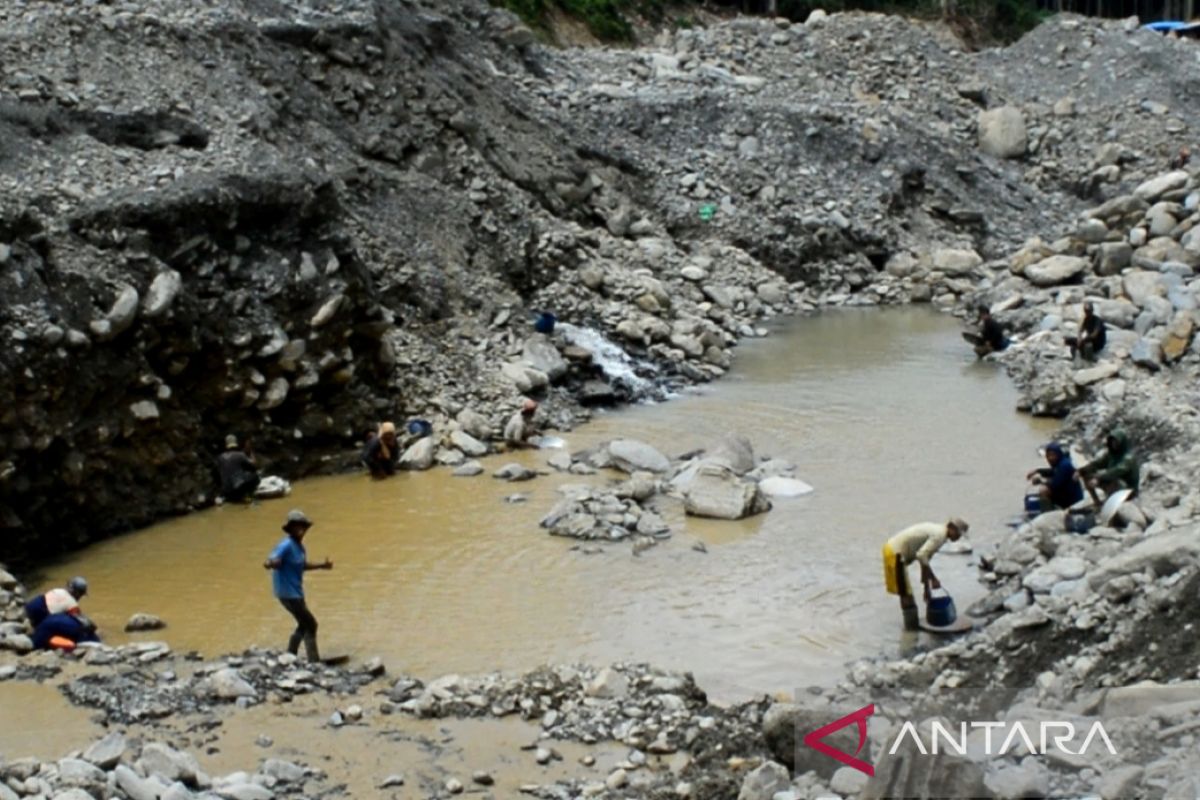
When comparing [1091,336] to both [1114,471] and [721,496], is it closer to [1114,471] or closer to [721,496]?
[1114,471]

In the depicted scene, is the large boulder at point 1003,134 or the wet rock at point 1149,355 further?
the large boulder at point 1003,134

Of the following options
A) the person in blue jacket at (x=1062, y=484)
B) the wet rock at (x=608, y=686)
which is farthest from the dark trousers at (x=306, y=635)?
the person in blue jacket at (x=1062, y=484)

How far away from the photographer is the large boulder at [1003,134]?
121 ft

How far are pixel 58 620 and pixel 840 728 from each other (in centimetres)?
685

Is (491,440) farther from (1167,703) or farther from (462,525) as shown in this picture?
(1167,703)

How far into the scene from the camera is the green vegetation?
132 feet

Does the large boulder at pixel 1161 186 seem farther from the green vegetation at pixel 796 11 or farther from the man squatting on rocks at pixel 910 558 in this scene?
the green vegetation at pixel 796 11

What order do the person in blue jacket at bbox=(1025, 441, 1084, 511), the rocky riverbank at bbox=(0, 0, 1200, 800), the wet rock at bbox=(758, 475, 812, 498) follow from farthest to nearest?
1. the wet rock at bbox=(758, 475, 812, 498)
2. the person in blue jacket at bbox=(1025, 441, 1084, 511)
3. the rocky riverbank at bbox=(0, 0, 1200, 800)

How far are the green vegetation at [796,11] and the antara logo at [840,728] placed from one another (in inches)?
1221

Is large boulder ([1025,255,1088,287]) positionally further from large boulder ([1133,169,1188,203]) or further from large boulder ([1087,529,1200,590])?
large boulder ([1087,529,1200,590])

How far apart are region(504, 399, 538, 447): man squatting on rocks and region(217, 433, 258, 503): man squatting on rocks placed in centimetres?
341

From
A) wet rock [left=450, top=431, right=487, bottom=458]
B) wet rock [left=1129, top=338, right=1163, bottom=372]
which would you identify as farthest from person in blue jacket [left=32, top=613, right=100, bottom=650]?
wet rock [left=1129, top=338, right=1163, bottom=372]

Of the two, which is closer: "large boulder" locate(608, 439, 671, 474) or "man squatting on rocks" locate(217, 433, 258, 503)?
"man squatting on rocks" locate(217, 433, 258, 503)

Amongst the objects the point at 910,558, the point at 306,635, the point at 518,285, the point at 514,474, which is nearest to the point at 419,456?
the point at 514,474
